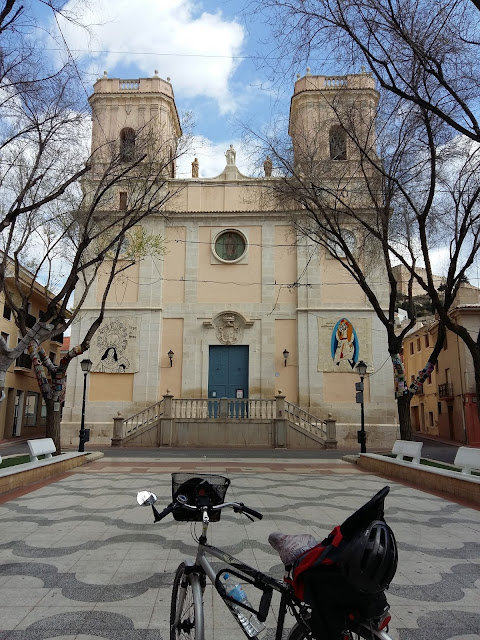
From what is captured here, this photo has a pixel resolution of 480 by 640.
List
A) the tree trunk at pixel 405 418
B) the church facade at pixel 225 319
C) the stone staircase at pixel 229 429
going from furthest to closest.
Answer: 1. the church facade at pixel 225 319
2. the stone staircase at pixel 229 429
3. the tree trunk at pixel 405 418

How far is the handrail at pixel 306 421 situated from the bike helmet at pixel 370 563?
20980 mm

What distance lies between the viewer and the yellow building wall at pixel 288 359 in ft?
83.2

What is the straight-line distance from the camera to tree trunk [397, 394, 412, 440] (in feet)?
46.0

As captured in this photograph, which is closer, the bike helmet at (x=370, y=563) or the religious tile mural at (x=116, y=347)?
the bike helmet at (x=370, y=563)

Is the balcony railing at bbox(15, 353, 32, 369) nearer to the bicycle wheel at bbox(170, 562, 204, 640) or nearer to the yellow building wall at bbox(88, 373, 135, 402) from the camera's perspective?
the yellow building wall at bbox(88, 373, 135, 402)

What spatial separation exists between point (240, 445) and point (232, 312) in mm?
7108

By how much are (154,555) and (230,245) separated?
23475 millimetres

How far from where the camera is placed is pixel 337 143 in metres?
14.5

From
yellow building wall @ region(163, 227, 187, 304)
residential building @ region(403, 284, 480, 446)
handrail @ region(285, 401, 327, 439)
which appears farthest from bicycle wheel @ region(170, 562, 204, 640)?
residential building @ region(403, 284, 480, 446)

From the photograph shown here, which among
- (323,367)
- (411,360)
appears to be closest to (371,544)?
(323,367)

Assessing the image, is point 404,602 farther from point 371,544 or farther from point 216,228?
point 216,228

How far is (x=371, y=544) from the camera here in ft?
6.07

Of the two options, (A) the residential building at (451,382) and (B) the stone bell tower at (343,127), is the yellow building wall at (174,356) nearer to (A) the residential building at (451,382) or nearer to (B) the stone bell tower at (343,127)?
(B) the stone bell tower at (343,127)

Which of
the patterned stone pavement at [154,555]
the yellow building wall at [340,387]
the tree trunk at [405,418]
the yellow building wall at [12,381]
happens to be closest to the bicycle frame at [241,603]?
the patterned stone pavement at [154,555]
